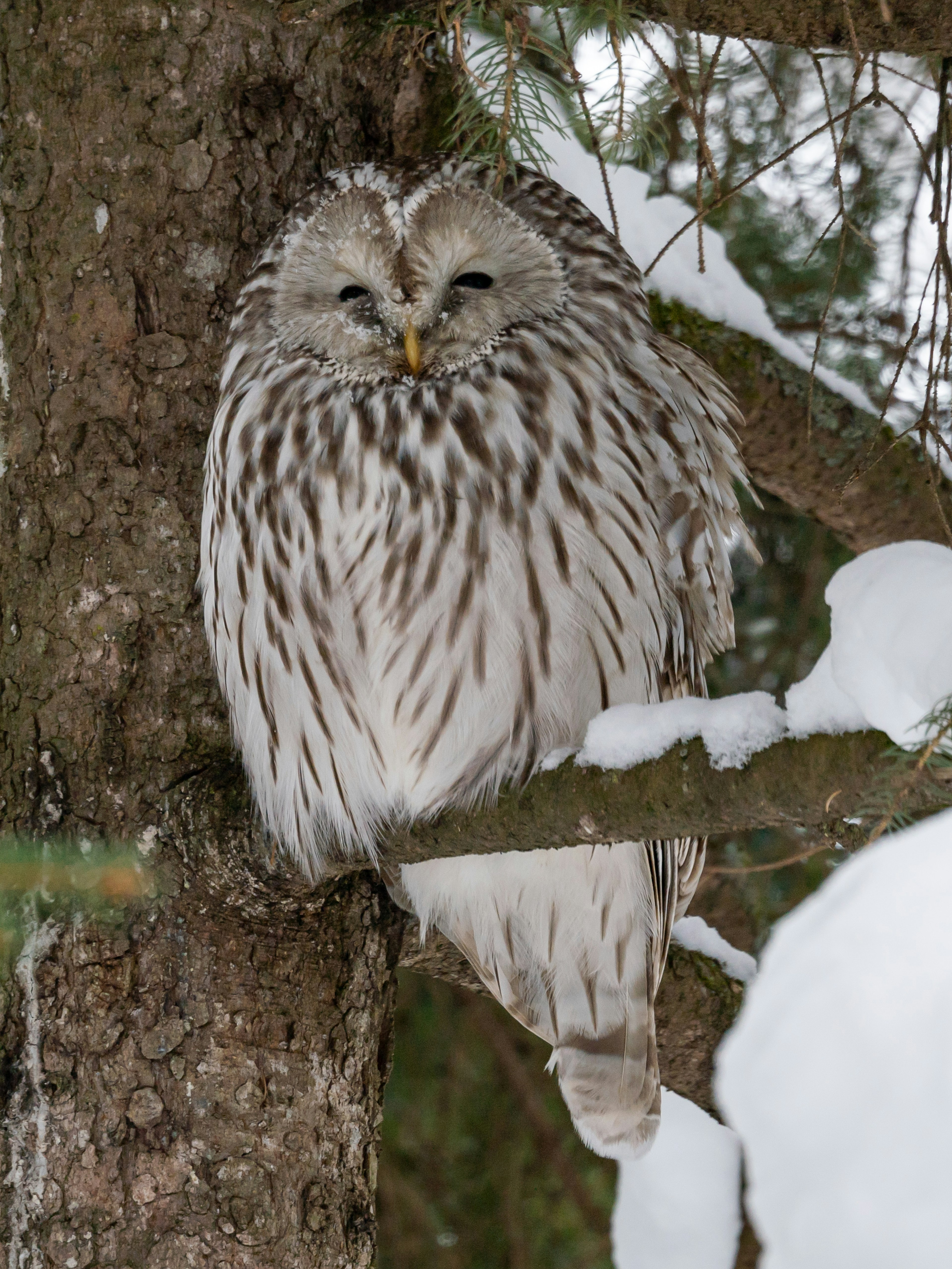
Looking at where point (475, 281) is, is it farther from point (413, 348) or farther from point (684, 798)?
point (684, 798)

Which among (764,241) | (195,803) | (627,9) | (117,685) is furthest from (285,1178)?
(764,241)

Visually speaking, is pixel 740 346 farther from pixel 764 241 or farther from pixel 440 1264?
pixel 440 1264

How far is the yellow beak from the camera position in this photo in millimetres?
1812

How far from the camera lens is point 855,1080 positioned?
0.66 m

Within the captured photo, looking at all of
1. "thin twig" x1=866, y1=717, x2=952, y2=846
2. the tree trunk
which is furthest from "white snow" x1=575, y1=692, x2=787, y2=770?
the tree trunk

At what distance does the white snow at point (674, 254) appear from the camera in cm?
247

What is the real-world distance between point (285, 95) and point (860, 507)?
1282 millimetres

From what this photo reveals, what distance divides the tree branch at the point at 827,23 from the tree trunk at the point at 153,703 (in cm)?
59

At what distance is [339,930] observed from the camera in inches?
75.8

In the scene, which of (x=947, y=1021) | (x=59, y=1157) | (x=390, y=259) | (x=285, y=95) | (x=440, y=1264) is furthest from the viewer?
(x=440, y=1264)

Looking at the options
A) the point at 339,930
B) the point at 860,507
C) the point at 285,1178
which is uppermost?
the point at 860,507

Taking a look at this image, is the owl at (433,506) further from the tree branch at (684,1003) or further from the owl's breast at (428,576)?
the tree branch at (684,1003)

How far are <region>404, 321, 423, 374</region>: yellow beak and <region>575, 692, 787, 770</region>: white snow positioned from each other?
622 mm

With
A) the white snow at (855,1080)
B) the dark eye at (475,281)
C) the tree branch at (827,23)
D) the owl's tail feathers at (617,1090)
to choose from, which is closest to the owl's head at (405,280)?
the dark eye at (475,281)
